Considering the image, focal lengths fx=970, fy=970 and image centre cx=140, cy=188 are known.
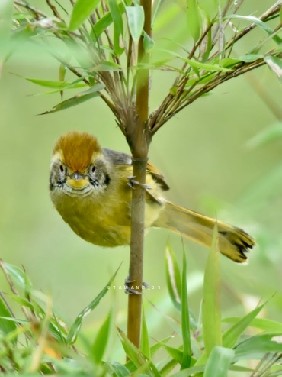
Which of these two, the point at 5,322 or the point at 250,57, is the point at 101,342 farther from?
the point at 250,57

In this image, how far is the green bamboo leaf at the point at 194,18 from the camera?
1767 mm

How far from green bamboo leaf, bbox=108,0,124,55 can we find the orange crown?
1.15 meters

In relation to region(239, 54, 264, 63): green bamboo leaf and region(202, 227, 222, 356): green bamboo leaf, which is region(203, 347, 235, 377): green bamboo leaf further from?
region(239, 54, 264, 63): green bamboo leaf

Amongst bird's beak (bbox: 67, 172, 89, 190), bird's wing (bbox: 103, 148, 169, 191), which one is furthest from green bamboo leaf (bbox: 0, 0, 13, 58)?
bird's wing (bbox: 103, 148, 169, 191)

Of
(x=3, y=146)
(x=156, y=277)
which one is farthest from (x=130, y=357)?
(x=3, y=146)

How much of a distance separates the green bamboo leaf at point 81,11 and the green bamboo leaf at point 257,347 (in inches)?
26.0

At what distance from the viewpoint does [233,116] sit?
5191 millimetres

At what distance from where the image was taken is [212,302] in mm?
1723

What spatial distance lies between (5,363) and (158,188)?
67.6 inches

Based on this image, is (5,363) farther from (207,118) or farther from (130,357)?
(207,118)

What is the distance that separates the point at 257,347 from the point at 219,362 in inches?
6.6

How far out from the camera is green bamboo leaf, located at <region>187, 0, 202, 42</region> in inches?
69.6

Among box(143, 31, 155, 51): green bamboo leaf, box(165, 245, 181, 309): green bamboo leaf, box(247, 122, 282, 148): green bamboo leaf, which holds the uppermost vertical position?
box(143, 31, 155, 51): green bamboo leaf

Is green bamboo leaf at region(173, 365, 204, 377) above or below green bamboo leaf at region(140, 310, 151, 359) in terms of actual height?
below
